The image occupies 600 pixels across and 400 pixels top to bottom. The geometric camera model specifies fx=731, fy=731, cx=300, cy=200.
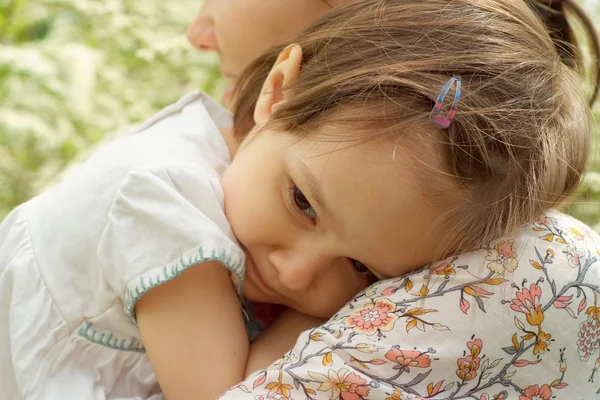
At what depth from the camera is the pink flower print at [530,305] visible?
1.00 m

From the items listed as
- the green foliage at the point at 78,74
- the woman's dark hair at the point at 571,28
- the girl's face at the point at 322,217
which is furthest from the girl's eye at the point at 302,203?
the green foliage at the point at 78,74

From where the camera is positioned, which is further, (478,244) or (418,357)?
(478,244)

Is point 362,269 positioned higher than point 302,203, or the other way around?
point 302,203

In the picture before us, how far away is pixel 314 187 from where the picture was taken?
109 centimetres

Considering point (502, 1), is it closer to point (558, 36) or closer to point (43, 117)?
point (558, 36)

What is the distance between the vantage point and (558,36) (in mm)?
1398

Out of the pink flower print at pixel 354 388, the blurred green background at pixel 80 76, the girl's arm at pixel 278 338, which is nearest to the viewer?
the pink flower print at pixel 354 388

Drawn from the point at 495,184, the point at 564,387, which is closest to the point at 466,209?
the point at 495,184

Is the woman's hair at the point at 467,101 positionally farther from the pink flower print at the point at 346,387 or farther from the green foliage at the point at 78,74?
the green foliage at the point at 78,74

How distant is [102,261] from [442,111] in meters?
0.55

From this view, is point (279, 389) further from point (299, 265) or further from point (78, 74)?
point (78, 74)

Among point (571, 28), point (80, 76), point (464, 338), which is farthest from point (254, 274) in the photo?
point (80, 76)

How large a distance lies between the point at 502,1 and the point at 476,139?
28 cm

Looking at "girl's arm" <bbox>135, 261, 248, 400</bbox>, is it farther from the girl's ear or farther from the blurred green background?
the blurred green background
